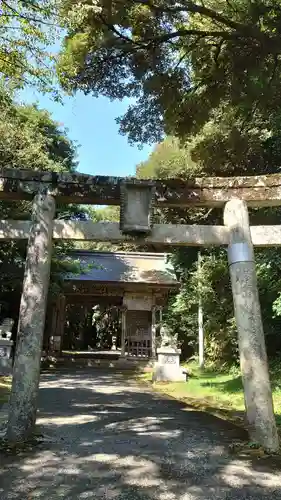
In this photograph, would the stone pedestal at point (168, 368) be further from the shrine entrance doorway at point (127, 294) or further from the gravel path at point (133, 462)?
the gravel path at point (133, 462)

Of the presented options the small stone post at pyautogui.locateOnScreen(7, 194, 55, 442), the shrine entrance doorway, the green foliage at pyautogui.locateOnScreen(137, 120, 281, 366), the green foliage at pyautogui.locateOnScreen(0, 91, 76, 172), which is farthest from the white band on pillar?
the shrine entrance doorway

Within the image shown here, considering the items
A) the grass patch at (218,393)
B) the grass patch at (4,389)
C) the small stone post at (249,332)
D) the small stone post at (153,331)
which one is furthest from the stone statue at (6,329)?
the small stone post at (249,332)

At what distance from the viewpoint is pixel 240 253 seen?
230 inches

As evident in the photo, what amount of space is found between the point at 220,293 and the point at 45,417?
27.9ft

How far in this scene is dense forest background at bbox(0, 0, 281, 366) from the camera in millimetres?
7617

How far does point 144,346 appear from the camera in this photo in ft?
60.5

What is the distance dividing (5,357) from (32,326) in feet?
27.9

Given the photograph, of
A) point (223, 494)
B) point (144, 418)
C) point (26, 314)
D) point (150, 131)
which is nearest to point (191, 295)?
point (150, 131)

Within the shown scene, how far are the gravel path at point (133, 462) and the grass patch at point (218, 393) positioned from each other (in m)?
0.99

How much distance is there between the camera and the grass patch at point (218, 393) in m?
8.06

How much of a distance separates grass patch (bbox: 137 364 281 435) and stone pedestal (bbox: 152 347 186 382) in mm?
356

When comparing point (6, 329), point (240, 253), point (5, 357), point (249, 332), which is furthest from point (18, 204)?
point (249, 332)

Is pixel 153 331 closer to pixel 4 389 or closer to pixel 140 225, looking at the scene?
pixel 4 389

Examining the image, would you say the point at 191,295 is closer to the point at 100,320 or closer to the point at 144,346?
the point at 144,346
